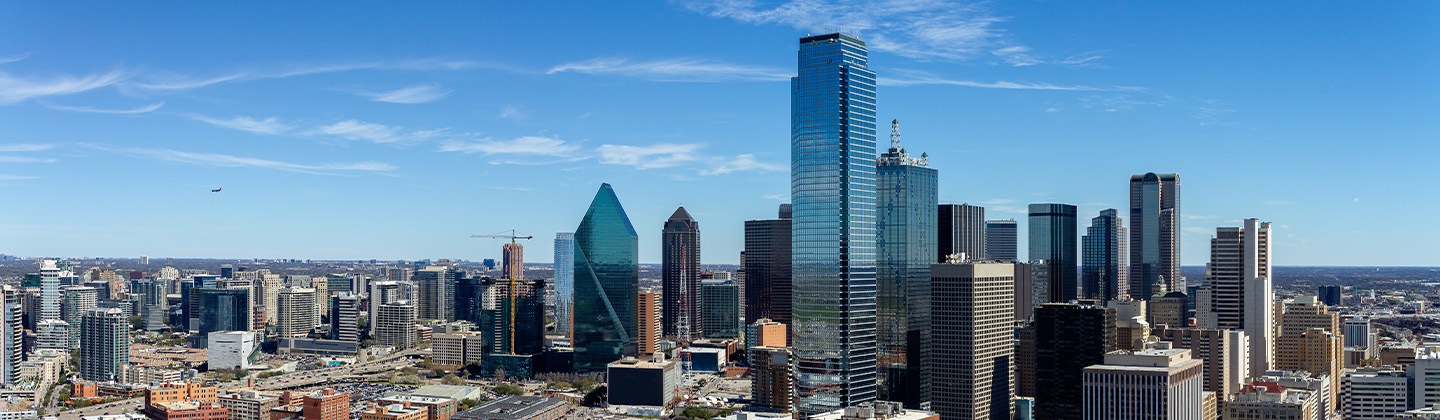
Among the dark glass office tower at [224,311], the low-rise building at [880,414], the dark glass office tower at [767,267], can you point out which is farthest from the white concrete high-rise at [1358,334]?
the dark glass office tower at [224,311]

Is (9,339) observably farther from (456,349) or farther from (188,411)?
(456,349)

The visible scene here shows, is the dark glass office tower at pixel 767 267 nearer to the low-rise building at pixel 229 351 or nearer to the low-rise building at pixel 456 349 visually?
the low-rise building at pixel 456 349

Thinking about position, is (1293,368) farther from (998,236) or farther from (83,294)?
(83,294)

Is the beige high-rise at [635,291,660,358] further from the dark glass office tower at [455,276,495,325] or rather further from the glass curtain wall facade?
the glass curtain wall facade

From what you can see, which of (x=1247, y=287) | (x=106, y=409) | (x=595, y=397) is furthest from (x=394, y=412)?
(x=1247, y=287)

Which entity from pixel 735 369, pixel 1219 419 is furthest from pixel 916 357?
pixel 735 369

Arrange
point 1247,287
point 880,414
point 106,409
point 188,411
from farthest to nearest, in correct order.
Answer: point 1247,287 → point 106,409 → point 188,411 → point 880,414
